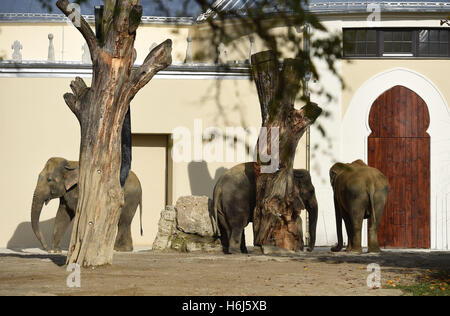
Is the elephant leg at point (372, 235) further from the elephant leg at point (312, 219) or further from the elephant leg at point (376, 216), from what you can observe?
the elephant leg at point (312, 219)

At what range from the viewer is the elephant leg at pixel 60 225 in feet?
58.6

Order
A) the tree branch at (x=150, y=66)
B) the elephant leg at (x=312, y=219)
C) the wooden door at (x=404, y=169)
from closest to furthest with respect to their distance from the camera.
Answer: the tree branch at (x=150, y=66), the elephant leg at (x=312, y=219), the wooden door at (x=404, y=169)

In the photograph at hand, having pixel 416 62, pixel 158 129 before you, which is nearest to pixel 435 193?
pixel 416 62

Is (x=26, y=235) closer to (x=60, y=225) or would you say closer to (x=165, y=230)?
(x=60, y=225)

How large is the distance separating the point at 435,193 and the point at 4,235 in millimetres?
9437

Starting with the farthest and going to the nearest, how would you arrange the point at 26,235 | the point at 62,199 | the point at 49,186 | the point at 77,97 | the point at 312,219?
the point at 26,235, the point at 62,199, the point at 49,186, the point at 312,219, the point at 77,97

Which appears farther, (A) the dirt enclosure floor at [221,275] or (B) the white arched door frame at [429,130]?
(B) the white arched door frame at [429,130]

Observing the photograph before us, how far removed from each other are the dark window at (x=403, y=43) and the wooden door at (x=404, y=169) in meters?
1.22

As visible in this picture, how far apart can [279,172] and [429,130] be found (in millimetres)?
5958

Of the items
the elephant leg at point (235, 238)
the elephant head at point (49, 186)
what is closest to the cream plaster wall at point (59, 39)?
the elephant head at point (49, 186)

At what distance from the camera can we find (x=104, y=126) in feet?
40.4

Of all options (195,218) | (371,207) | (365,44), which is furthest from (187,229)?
(365,44)

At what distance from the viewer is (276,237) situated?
1653 centimetres

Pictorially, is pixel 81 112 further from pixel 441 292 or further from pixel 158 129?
pixel 158 129
